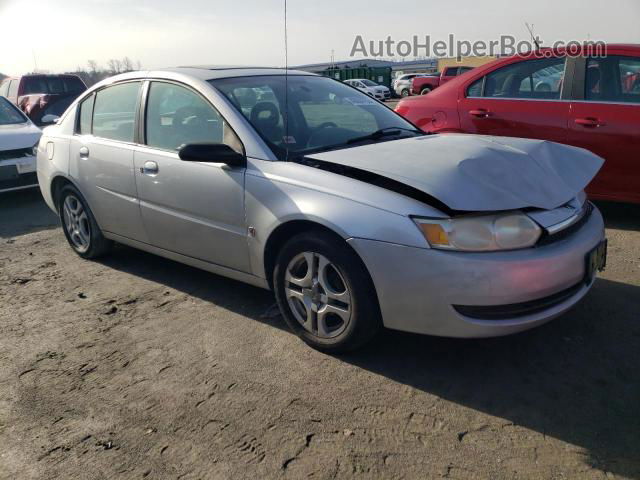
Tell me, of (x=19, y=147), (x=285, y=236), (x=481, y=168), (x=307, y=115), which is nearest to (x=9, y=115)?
(x=19, y=147)

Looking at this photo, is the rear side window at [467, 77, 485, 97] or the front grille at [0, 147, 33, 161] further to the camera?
the front grille at [0, 147, 33, 161]

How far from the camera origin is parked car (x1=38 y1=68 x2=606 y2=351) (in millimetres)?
2662

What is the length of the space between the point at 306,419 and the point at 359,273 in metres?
0.75

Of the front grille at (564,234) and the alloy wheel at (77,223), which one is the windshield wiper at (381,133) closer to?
the front grille at (564,234)

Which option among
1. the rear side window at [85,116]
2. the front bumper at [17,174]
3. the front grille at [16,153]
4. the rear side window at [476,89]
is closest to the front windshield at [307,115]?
the rear side window at [85,116]

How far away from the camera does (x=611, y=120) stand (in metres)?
4.94

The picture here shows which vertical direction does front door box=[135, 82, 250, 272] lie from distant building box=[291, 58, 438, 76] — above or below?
below

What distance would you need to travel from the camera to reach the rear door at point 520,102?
526 cm

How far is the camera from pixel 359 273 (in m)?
2.83

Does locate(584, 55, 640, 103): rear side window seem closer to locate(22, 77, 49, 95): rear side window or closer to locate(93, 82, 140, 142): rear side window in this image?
locate(93, 82, 140, 142): rear side window

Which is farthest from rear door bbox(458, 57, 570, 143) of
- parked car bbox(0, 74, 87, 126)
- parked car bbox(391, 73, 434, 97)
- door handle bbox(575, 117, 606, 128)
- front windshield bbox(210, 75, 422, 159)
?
parked car bbox(391, 73, 434, 97)

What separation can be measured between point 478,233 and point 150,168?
2.32m

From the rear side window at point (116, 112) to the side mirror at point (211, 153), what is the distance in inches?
42.6

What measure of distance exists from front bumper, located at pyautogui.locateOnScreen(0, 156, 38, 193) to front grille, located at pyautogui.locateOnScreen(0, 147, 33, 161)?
7 cm
